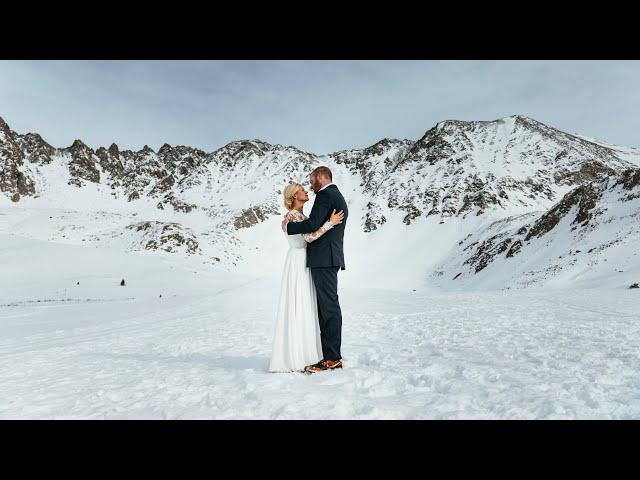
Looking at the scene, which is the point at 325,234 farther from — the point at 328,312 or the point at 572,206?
the point at 572,206

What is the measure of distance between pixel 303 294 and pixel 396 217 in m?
93.8

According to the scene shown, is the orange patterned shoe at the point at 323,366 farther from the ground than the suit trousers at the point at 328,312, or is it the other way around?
the suit trousers at the point at 328,312

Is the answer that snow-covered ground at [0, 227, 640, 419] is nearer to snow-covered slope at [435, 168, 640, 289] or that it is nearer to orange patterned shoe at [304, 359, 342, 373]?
orange patterned shoe at [304, 359, 342, 373]

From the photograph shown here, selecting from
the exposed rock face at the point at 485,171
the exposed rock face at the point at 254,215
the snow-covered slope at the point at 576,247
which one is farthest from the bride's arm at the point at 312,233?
the exposed rock face at the point at 254,215

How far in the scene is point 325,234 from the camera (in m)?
5.76

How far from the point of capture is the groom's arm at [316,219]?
220 inches

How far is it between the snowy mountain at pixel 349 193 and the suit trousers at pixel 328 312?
3453 cm

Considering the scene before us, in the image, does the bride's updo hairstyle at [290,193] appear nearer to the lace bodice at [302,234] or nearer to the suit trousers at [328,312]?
the lace bodice at [302,234]

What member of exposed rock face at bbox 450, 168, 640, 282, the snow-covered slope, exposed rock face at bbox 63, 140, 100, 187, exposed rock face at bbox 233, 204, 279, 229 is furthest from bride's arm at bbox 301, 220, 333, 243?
exposed rock face at bbox 63, 140, 100, 187

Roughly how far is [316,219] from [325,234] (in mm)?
309

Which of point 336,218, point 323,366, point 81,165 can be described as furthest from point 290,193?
point 81,165

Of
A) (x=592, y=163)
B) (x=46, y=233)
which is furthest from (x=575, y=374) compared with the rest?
(x=592, y=163)

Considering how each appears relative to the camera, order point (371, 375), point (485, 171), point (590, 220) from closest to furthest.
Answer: point (371, 375) < point (590, 220) < point (485, 171)
